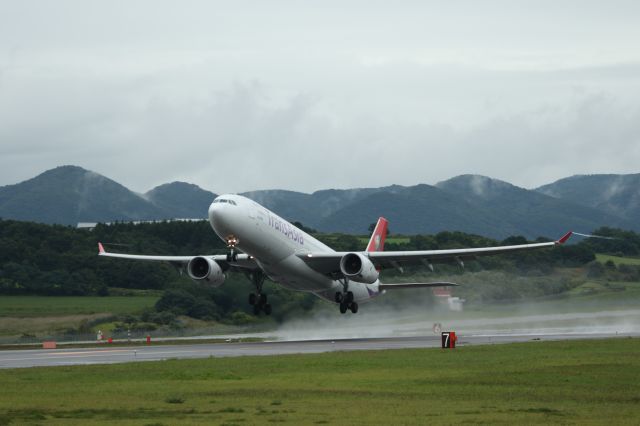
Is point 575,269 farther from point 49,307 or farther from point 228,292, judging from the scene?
point 49,307

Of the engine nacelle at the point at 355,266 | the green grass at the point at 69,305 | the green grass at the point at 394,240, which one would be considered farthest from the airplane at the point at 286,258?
the green grass at the point at 394,240

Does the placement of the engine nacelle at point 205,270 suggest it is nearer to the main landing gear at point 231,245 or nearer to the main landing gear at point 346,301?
the main landing gear at point 231,245

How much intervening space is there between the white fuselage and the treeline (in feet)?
34.5

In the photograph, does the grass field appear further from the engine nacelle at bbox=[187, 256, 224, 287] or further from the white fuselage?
the engine nacelle at bbox=[187, 256, 224, 287]

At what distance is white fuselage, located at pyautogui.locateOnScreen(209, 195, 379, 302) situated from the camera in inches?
1928

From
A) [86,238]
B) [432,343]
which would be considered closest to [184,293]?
[432,343]

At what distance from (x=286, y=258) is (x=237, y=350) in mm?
5795

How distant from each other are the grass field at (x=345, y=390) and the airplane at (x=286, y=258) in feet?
27.2

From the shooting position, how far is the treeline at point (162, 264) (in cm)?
7669

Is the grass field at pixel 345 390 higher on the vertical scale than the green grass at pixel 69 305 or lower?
lower

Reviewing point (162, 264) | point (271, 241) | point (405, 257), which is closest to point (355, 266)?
point (405, 257)

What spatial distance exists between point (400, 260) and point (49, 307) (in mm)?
36780

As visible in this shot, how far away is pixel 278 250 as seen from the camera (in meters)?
53.1

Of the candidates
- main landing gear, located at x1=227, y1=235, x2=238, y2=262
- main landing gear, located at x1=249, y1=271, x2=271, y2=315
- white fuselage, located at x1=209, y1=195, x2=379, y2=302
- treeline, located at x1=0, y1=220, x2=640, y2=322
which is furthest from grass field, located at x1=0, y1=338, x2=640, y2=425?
treeline, located at x1=0, y1=220, x2=640, y2=322
